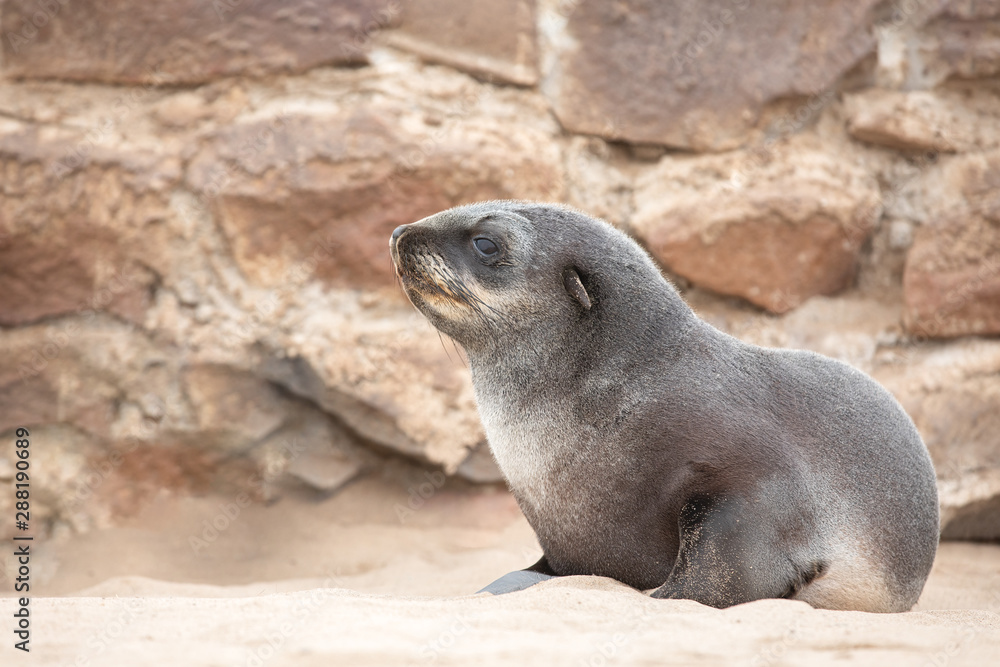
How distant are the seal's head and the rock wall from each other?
1.48 metres

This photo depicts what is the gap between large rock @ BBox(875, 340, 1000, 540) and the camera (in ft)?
15.8

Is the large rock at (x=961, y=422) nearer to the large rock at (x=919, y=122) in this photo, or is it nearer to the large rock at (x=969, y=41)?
the large rock at (x=919, y=122)

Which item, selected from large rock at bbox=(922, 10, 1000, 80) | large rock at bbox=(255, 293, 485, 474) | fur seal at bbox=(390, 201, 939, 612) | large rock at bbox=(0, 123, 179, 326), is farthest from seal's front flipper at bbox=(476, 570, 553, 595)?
large rock at bbox=(922, 10, 1000, 80)

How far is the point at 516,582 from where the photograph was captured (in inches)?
129

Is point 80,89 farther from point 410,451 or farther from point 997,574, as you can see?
point 997,574

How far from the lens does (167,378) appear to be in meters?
4.76

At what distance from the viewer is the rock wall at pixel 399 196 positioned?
4.70m

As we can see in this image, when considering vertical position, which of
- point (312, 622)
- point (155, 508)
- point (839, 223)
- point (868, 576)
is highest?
point (839, 223)

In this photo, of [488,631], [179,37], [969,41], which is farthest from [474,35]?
[488,631]

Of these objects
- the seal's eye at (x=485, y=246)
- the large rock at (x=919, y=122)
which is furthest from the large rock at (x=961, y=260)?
the seal's eye at (x=485, y=246)

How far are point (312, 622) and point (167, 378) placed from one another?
2919 millimetres

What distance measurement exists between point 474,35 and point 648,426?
2667 mm

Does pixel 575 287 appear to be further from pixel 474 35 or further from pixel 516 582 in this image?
pixel 474 35

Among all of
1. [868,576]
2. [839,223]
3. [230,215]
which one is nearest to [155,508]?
[230,215]
